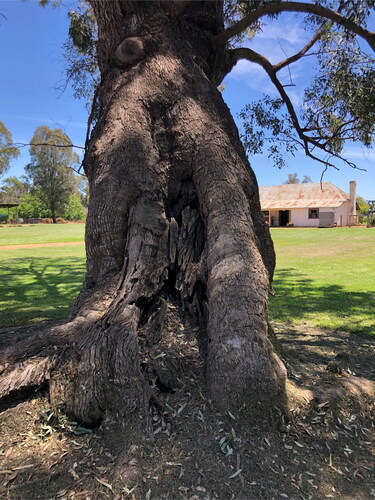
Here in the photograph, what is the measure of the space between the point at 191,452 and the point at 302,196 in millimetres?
46846

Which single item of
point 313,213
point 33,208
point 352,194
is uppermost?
point 352,194

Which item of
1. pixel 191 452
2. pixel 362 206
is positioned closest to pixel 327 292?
pixel 191 452

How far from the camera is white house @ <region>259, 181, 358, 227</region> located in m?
43.1

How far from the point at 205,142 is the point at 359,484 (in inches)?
113

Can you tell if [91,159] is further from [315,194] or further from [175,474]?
[315,194]

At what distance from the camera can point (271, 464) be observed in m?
2.25

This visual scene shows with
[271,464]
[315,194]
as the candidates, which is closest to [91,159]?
[271,464]

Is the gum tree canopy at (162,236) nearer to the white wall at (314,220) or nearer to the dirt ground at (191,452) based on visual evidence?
the dirt ground at (191,452)

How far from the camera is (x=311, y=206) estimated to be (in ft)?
142

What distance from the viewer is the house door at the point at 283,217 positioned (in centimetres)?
4675

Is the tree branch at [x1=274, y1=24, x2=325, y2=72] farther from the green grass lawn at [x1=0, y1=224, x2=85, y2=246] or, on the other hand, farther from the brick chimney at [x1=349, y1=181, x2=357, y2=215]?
the brick chimney at [x1=349, y1=181, x2=357, y2=215]

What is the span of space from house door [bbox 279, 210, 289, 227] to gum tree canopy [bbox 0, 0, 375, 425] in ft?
141

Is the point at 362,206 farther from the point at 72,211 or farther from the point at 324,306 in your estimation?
the point at 324,306

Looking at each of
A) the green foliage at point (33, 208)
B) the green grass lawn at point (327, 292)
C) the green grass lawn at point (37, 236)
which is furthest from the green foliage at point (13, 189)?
the green grass lawn at point (327, 292)
